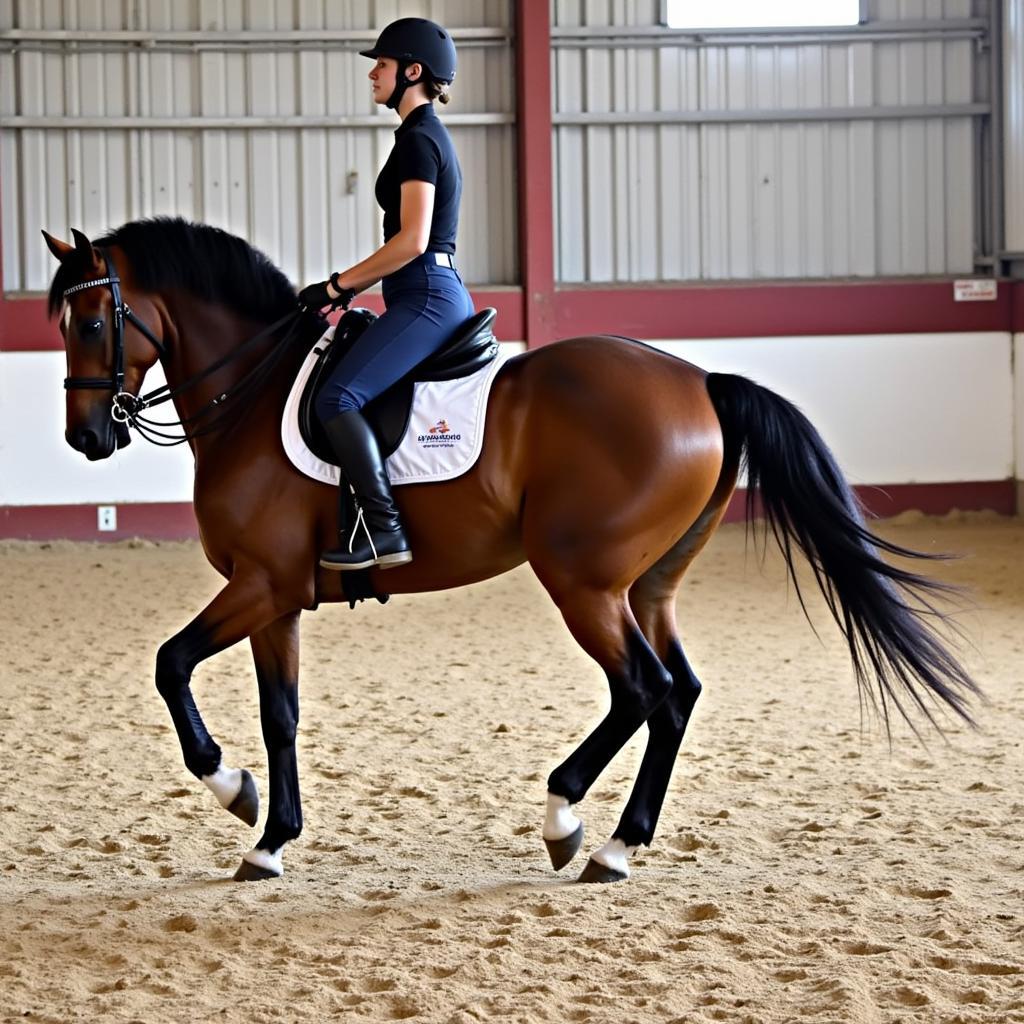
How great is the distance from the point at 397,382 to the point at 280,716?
37.1 inches

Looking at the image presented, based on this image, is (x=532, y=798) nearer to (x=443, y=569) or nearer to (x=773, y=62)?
(x=443, y=569)

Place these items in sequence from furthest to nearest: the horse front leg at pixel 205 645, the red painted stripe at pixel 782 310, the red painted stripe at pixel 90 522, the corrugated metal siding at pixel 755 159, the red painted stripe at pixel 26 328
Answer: the corrugated metal siding at pixel 755 159
the red painted stripe at pixel 782 310
the red painted stripe at pixel 90 522
the red painted stripe at pixel 26 328
the horse front leg at pixel 205 645

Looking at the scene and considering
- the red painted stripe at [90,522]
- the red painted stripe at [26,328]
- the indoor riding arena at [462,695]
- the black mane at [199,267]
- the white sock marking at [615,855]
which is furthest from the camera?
the red painted stripe at [90,522]

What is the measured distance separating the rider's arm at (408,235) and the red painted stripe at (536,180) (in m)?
7.93

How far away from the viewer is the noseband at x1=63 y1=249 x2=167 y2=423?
3.73 meters

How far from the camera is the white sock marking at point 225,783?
371 cm

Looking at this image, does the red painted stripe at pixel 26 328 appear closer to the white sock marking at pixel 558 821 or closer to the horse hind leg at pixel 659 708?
the horse hind leg at pixel 659 708

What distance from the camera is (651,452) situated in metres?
3.63

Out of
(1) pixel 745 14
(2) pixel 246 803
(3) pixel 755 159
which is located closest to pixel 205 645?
(2) pixel 246 803

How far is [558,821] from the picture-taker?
3.70 meters

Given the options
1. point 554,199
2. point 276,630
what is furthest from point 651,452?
point 554,199

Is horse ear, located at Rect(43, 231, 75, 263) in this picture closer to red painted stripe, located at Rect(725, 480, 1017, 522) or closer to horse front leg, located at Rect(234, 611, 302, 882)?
horse front leg, located at Rect(234, 611, 302, 882)

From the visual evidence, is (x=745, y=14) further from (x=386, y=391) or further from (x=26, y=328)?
(x=386, y=391)

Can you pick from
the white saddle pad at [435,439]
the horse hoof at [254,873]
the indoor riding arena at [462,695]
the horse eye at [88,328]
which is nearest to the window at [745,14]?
the indoor riding arena at [462,695]
